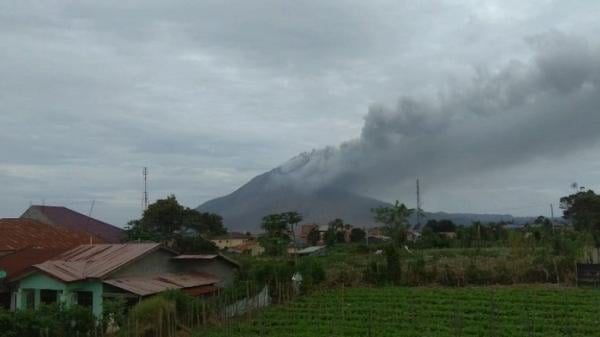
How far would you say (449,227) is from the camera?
69312 millimetres

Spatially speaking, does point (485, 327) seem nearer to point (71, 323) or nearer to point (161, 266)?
point (71, 323)

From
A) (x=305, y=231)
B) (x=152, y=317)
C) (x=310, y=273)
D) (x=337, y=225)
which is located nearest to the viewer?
(x=152, y=317)

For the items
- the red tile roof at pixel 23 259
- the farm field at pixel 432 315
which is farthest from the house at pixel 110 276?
the farm field at pixel 432 315

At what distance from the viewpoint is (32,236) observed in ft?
86.4

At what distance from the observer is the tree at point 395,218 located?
44438 millimetres

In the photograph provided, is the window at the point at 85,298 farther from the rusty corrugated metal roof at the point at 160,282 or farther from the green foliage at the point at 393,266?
the green foliage at the point at 393,266

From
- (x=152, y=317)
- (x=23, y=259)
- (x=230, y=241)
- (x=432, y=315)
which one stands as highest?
(x=23, y=259)

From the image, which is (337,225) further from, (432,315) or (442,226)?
(432,315)

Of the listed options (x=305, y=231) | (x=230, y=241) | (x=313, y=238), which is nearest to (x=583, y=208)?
(x=313, y=238)

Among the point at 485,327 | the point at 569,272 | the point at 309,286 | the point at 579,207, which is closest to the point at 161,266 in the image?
the point at 309,286

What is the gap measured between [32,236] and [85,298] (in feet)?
33.1

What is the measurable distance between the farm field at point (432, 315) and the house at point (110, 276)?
10.9 ft

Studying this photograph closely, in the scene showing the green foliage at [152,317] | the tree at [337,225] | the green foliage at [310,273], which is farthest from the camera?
the tree at [337,225]

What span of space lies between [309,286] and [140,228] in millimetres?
21246
